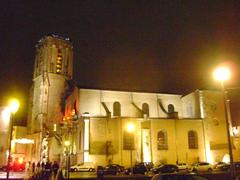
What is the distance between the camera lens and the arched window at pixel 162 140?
1711 inches

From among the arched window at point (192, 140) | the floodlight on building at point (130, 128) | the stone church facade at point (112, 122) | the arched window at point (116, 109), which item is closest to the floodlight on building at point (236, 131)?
the stone church facade at point (112, 122)

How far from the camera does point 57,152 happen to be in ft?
175

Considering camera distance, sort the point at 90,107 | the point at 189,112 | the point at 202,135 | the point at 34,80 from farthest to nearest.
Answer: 1. the point at 34,80
2. the point at 189,112
3. the point at 90,107
4. the point at 202,135

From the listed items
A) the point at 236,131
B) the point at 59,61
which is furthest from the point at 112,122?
the point at 236,131

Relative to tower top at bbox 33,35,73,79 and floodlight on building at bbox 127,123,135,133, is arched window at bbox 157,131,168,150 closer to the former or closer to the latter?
floodlight on building at bbox 127,123,135,133

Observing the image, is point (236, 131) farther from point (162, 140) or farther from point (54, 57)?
point (54, 57)

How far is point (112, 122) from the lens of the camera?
4262cm

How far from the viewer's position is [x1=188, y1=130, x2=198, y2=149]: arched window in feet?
146

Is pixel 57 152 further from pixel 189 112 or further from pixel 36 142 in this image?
pixel 189 112

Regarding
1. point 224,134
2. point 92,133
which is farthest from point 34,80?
point 224,134

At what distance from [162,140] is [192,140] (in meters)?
4.97

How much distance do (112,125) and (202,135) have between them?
48.0 feet

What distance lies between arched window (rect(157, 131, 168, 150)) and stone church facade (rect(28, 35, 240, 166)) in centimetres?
15

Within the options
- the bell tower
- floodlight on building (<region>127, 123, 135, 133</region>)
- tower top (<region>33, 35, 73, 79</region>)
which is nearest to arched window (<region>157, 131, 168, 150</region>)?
floodlight on building (<region>127, 123, 135, 133</region>)
